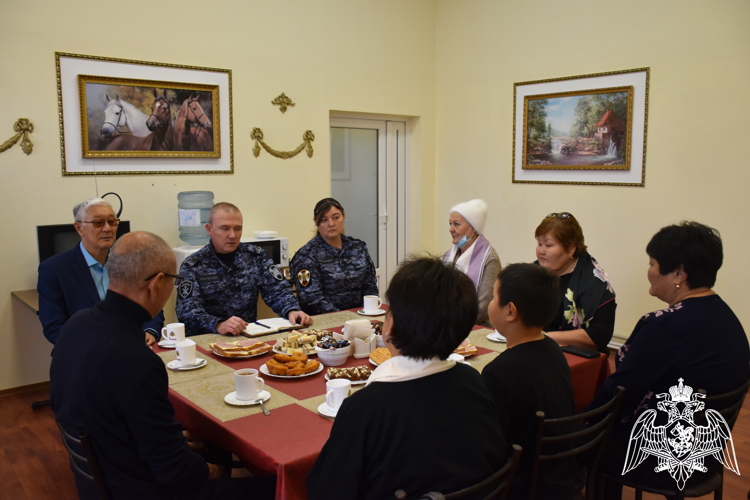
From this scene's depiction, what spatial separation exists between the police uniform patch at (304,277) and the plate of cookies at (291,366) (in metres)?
1.30

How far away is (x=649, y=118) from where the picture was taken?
15.6 feet

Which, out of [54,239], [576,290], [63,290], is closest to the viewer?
[576,290]

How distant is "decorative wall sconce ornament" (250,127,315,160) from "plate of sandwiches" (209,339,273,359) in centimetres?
289

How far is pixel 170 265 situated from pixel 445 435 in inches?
40.0

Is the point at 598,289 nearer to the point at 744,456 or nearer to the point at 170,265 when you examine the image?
the point at 744,456

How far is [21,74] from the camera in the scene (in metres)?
4.00

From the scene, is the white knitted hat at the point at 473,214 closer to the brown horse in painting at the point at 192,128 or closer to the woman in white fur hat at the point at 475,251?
the woman in white fur hat at the point at 475,251

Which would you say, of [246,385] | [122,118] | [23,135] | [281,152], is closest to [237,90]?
[281,152]

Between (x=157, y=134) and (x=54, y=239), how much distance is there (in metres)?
1.17

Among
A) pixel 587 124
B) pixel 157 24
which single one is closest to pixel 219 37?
pixel 157 24

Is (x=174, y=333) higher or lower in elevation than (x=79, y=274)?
lower

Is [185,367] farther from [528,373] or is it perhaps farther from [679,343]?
[679,343]

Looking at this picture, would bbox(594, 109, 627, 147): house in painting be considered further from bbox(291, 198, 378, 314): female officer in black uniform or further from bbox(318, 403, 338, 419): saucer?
bbox(318, 403, 338, 419): saucer

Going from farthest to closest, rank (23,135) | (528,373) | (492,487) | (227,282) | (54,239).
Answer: (23,135) → (54,239) → (227,282) → (528,373) → (492,487)
